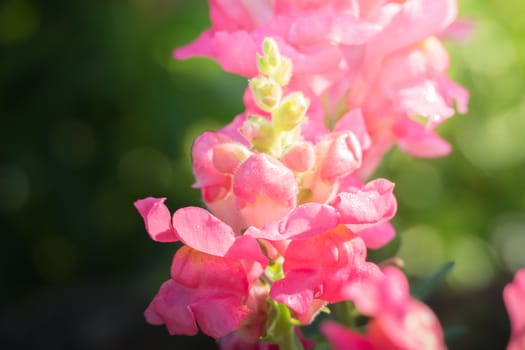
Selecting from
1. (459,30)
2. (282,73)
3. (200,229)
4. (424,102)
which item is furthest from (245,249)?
(459,30)

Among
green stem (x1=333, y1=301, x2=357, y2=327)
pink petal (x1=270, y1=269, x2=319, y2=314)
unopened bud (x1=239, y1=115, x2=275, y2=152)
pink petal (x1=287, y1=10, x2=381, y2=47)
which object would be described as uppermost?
pink petal (x1=287, y1=10, x2=381, y2=47)

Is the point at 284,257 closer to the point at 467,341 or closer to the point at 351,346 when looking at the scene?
the point at 351,346

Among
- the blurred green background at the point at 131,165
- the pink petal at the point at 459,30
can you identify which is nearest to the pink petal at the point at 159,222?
the pink petal at the point at 459,30

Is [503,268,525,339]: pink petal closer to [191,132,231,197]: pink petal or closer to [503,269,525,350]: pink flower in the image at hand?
[503,269,525,350]: pink flower

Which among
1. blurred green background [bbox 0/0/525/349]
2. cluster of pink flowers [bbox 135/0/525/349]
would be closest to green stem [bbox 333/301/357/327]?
cluster of pink flowers [bbox 135/0/525/349]

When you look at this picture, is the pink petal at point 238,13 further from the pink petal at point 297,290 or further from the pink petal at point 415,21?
the pink petal at point 297,290

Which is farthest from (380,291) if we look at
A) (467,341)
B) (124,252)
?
(124,252)
